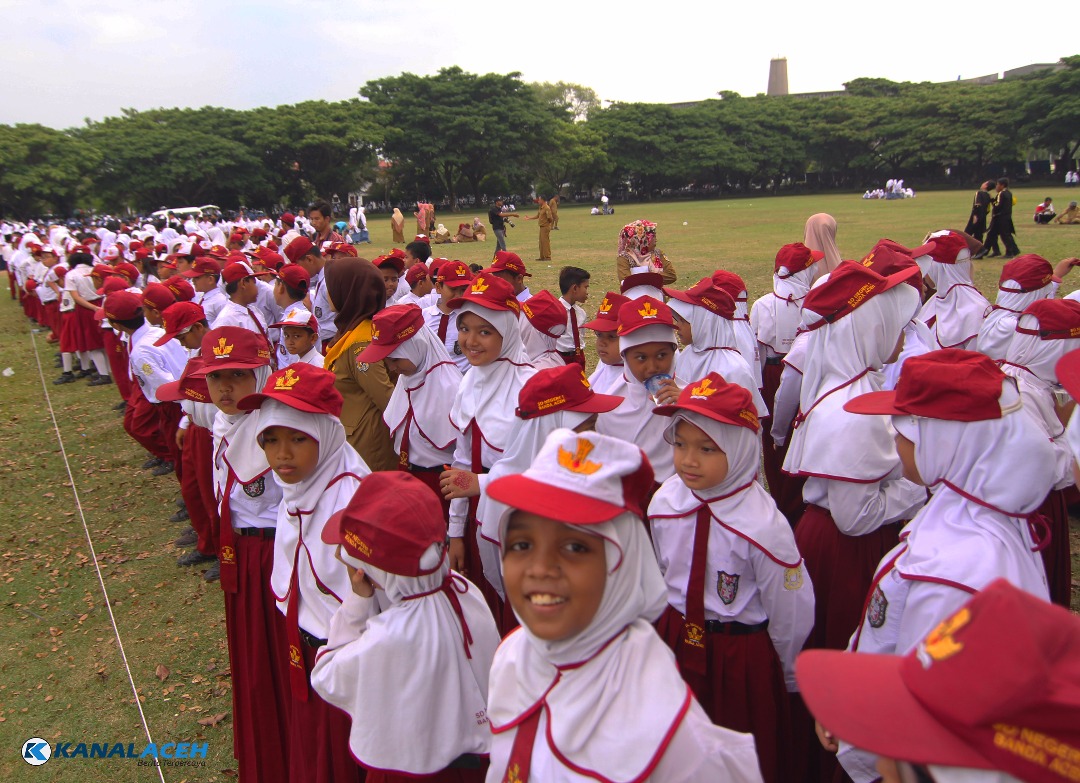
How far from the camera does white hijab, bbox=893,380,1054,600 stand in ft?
6.49

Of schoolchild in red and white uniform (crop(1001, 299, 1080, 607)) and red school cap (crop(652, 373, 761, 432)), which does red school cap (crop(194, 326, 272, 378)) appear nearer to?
red school cap (crop(652, 373, 761, 432))

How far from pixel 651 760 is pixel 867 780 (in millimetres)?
1007

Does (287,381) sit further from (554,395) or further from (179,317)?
(179,317)

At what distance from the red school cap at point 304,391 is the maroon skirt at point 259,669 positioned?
825mm

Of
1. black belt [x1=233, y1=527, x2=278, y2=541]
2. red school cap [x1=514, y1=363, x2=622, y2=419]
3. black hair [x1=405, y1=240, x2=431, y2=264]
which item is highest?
black hair [x1=405, y1=240, x2=431, y2=264]

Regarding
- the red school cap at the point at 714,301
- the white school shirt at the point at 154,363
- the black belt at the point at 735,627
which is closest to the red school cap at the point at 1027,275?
the red school cap at the point at 714,301

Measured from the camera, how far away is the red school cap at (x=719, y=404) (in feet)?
8.00

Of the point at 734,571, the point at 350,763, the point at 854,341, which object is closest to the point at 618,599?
the point at 734,571

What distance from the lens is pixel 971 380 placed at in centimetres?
206

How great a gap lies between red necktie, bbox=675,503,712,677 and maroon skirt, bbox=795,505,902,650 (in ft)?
2.55

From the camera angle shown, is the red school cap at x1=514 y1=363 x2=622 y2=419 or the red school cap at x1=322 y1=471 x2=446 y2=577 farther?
the red school cap at x1=514 y1=363 x2=622 y2=419

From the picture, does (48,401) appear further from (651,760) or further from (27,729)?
(651,760)

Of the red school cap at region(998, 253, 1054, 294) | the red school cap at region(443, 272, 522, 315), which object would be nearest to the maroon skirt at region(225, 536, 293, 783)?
the red school cap at region(443, 272, 522, 315)

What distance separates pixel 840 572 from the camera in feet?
9.89
